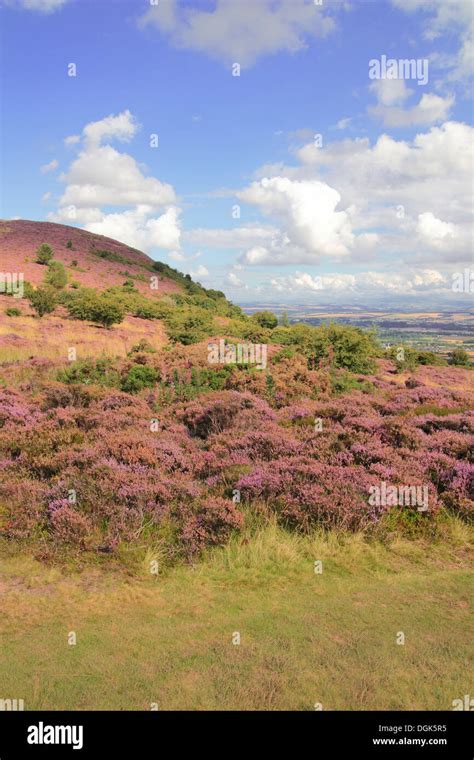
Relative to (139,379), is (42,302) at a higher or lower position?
higher

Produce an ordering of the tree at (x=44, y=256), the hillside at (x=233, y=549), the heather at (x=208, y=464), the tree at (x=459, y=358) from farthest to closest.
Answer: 1. the tree at (x=44, y=256)
2. the tree at (x=459, y=358)
3. the heather at (x=208, y=464)
4. the hillside at (x=233, y=549)

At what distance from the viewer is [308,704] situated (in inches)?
155

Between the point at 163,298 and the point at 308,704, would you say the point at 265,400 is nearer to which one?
the point at 308,704

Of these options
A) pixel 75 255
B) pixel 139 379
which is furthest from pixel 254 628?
pixel 75 255

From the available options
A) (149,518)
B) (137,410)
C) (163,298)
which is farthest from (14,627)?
(163,298)

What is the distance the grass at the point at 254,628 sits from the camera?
407cm

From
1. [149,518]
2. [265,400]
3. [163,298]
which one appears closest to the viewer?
[149,518]

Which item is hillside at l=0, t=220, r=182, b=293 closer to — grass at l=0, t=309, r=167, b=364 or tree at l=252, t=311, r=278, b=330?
grass at l=0, t=309, r=167, b=364

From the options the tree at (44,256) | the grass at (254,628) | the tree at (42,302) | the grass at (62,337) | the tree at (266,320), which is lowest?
the grass at (254,628)

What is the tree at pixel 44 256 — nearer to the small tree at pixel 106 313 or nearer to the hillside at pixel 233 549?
the small tree at pixel 106 313

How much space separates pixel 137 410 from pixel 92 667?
7.64 m

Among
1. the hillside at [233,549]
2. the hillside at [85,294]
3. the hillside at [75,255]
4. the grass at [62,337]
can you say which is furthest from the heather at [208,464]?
the hillside at [75,255]

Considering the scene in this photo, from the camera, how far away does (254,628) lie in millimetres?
4996

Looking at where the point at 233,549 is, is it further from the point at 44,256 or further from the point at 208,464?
the point at 44,256
